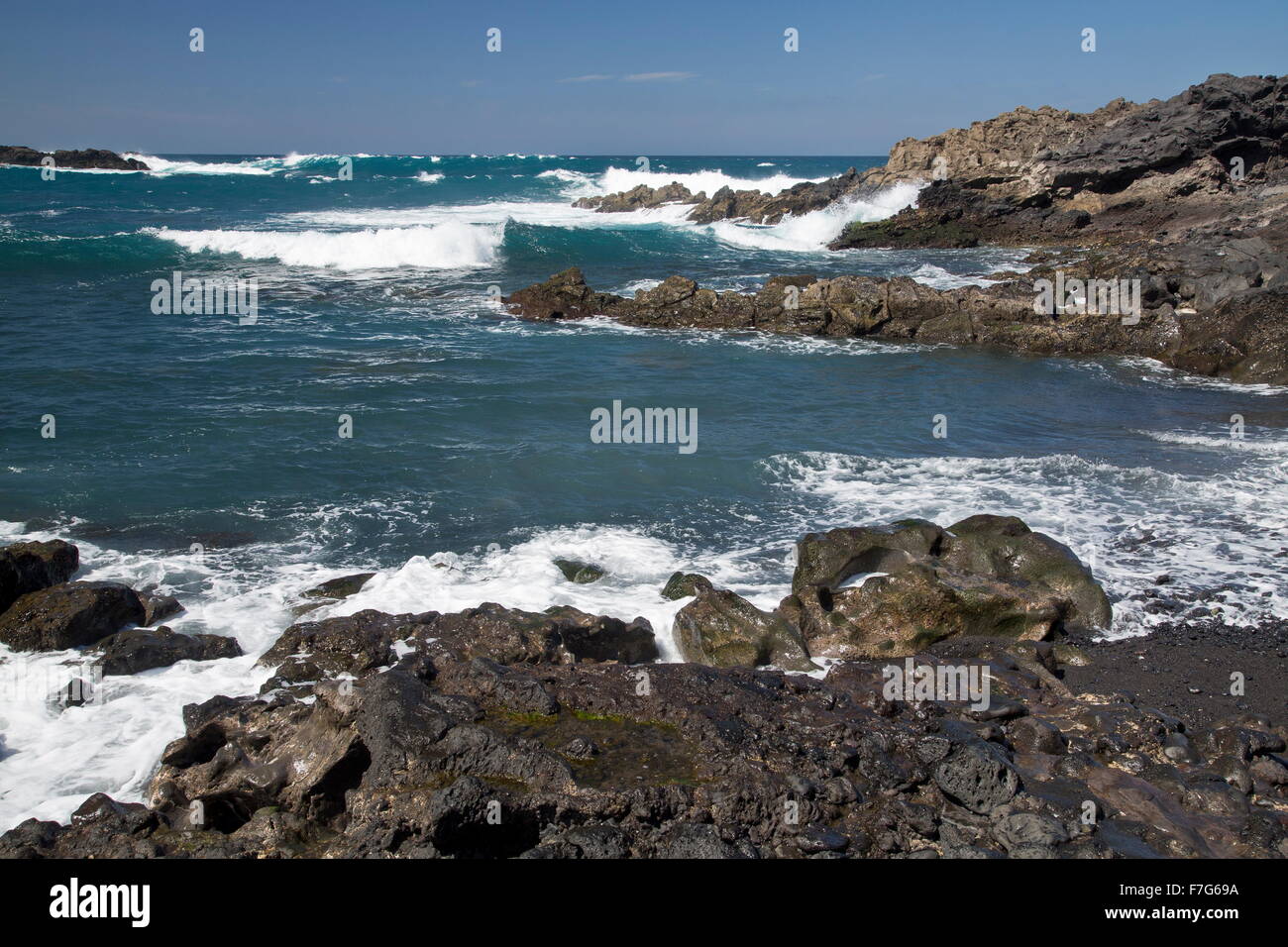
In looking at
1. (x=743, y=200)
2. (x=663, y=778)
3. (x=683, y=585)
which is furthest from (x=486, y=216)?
(x=663, y=778)

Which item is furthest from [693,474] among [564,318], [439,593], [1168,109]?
[1168,109]

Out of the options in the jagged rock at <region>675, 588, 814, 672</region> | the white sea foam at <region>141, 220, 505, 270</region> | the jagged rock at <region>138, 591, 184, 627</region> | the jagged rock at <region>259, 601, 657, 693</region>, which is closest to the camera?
the jagged rock at <region>259, 601, 657, 693</region>

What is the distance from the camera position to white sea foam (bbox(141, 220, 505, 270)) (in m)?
36.8

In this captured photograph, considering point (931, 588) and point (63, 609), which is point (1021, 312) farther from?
point (63, 609)

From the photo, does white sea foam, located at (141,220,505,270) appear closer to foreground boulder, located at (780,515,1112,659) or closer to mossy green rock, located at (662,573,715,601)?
mossy green rock, located at (662,573,715,601)

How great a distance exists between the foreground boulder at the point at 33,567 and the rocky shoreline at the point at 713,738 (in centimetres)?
3

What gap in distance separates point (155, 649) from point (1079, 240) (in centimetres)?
3937

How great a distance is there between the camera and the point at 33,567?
31.3 feet

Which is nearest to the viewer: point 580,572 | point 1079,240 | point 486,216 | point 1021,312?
point 580,572

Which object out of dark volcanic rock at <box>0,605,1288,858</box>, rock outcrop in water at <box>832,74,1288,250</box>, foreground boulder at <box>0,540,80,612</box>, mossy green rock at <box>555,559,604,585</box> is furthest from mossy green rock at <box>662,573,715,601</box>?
rock outcrop in water at <box>832,74,1288,250</box>

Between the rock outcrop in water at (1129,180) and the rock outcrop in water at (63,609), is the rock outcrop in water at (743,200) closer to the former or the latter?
the rock outcrop in water at (1129,180)

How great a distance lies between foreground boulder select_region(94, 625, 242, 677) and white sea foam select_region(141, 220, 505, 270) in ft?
96.2

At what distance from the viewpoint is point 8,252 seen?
3453 cm
